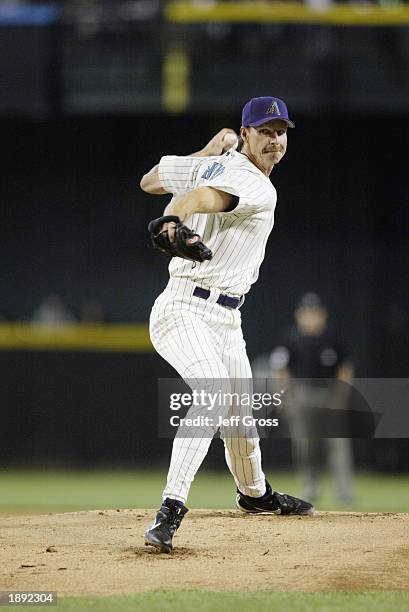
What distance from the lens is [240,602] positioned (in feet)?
12.1

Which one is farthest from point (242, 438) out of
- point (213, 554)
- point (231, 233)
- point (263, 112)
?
point (263, 112)

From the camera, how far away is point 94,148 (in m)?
13.0

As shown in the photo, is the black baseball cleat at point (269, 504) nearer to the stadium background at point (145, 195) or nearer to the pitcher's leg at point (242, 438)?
the pitcher's leg at point (242, 438)

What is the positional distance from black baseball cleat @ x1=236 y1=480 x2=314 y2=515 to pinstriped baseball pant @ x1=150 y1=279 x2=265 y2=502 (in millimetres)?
389

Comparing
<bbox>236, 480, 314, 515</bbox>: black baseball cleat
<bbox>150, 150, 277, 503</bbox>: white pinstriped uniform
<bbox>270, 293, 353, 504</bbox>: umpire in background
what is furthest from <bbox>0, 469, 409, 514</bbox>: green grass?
<bbox>150, 150, 277, 503</bbox>: white pinstriped uniform

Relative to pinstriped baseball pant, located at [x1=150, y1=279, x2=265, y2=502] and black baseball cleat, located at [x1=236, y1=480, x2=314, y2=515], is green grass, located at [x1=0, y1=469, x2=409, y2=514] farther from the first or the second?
pinstriped baseball pant, located at [x1=150, y1=279, x2=265, y2=502]

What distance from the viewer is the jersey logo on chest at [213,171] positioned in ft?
14.6

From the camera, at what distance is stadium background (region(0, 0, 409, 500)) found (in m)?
10.9

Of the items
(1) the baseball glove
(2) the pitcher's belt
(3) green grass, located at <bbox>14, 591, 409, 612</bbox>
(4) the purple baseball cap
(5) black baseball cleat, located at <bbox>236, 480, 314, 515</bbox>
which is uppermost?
(4) the purple baseball cap

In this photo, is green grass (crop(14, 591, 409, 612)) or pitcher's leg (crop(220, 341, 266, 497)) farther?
pitcher's leg (crop(220, 341, 266, 497))

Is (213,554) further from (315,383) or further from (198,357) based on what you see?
(315,383)

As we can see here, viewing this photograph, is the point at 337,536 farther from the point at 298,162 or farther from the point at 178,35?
the point at 298,162

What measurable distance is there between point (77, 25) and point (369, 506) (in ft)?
18.7

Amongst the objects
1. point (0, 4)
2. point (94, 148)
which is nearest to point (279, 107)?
point (0, 4)
